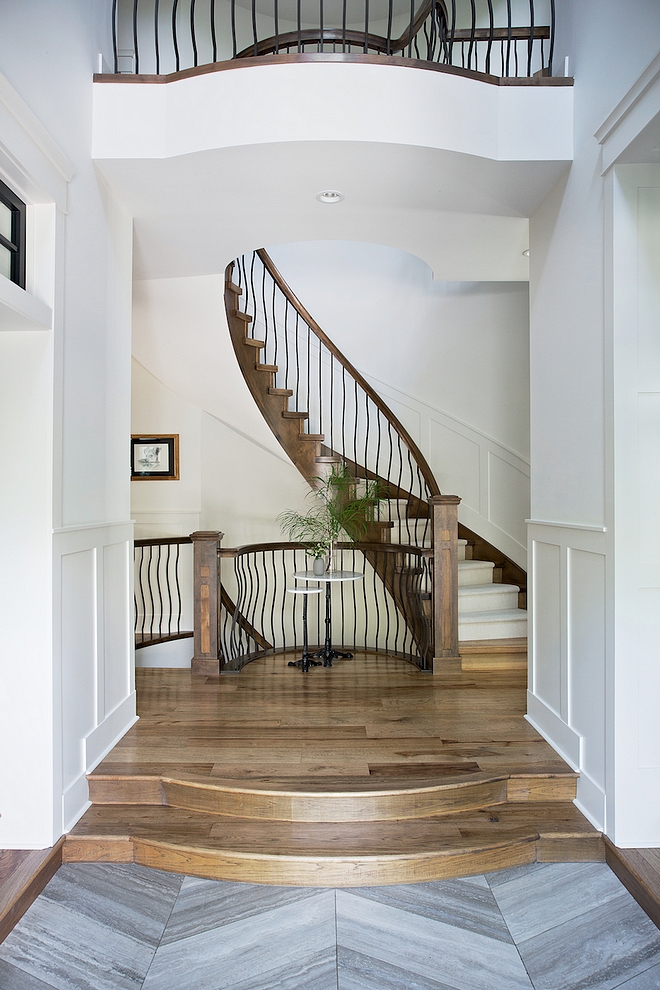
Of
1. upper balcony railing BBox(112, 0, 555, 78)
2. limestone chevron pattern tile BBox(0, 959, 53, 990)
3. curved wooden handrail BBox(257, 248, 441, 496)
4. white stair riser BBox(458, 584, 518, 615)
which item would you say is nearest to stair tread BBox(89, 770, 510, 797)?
limestone chevron pattern tile BBox(0, 959, 53, 990)

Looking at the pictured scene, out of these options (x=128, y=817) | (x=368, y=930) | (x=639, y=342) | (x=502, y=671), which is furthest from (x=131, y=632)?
(x=639, y=342)

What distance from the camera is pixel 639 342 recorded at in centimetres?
257

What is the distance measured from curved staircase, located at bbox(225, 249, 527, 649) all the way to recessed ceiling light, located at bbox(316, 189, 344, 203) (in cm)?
162

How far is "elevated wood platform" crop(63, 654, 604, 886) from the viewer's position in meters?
2.49

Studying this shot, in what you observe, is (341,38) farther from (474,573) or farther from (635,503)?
(474,573)

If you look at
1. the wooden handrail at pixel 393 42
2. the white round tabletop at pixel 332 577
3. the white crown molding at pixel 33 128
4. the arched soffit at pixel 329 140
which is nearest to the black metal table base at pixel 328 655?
the white round tabletop at pixel 332 577

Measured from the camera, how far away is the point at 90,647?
296 centimetres

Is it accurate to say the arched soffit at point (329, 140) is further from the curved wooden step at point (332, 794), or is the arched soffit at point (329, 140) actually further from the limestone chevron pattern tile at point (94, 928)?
the limestone chevron pattern tile at point (94, 928)

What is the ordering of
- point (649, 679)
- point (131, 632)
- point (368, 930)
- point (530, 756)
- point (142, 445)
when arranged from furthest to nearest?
point (142, 445) → point (131, 632) → point (530, 756) → point (649, 679) → point (368, 930)

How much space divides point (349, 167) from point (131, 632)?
267 centimetres

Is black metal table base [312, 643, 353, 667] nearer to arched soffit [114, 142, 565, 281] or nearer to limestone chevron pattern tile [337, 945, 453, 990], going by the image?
limestone chevron pattern tile [337, 945, 453, 990]

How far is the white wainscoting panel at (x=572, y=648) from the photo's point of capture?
8.84 feet

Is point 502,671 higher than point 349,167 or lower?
lower

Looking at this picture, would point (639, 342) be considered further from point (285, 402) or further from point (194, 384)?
point (194, 384)
